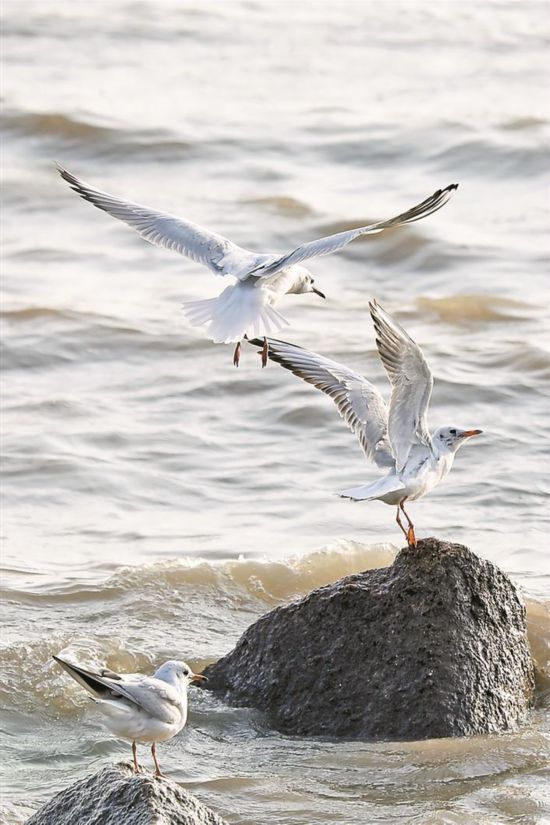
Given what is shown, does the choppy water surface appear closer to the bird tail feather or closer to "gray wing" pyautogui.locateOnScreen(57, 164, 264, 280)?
the bird tail feather

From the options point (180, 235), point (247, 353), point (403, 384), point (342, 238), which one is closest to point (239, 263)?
point (180, 235)

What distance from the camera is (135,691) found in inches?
215

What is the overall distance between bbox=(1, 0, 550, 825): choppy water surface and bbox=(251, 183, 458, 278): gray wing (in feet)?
6.92

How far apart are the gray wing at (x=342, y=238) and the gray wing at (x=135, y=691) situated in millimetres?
Result: 2406

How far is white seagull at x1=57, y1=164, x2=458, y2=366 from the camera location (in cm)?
736

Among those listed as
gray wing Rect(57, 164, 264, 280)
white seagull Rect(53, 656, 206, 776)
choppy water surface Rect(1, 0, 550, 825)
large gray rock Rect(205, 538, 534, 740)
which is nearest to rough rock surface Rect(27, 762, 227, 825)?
white seagull Rect(53, 656, 206, 776)

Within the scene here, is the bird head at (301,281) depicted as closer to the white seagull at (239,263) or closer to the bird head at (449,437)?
the white seagull at (239,263)

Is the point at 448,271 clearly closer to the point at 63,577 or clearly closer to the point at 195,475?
the point at 195,475

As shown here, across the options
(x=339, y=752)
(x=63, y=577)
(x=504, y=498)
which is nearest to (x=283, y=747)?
(x=339, y=752)

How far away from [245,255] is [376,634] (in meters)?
2.45

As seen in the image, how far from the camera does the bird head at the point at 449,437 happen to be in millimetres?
6945

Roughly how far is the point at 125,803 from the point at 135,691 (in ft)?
1.31

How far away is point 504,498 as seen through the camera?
34.3 feet

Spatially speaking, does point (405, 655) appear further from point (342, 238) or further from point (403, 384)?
point (342, 238)
